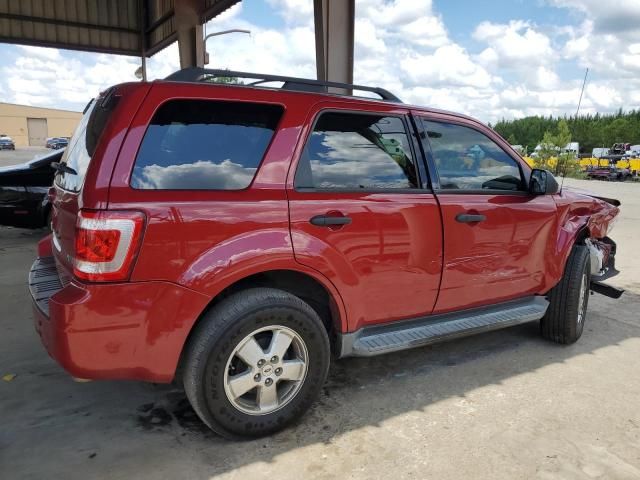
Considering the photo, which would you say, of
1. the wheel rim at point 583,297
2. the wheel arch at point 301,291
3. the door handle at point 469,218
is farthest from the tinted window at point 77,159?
the wheel rim at point 583,297

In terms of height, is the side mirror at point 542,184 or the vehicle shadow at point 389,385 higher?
the side mirror at point 542,184

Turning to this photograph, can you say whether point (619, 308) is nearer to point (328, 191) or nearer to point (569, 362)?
point (569, 362)

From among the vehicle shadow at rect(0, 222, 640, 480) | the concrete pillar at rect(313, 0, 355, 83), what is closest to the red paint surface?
the vehicle shadow at rect(0, 222, 640, 480)

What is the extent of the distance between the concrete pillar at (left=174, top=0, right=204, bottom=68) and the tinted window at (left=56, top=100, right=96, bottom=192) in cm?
1031

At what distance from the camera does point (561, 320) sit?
4.10 metres

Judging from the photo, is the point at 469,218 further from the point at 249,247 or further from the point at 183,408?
the point at 183,408

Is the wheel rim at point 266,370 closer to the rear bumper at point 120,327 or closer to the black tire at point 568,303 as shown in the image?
the rear bumper at point 120,327

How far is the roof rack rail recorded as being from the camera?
272 centimetres

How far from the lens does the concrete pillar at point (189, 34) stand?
12148 mm

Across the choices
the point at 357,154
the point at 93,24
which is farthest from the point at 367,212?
the point at 93,24

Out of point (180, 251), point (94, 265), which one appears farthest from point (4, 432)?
point (180, 251)

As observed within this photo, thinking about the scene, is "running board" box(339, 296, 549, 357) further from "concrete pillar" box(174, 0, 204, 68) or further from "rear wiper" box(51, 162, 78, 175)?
"concrete pillar" box(174, 0, 204, 68)

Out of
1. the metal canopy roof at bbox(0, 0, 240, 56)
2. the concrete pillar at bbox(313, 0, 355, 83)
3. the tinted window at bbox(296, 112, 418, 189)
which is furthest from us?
the metal canopy roof at bbox(0, 0, 240, 56)

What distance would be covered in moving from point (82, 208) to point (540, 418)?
9.04 ft
